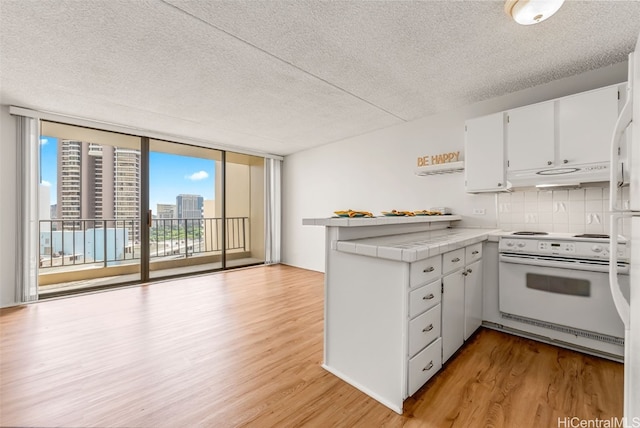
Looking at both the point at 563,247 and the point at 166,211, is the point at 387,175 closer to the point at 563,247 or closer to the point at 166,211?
the point at 563,247

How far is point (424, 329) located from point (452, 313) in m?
0.49

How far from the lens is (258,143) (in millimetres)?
4965

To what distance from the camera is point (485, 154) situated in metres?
2.82

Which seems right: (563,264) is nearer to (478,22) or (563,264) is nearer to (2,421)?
(478,22)

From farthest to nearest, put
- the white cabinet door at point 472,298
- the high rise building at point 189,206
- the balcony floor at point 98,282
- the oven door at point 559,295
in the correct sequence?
the high rise building at point 189,206
the balcony floor at point 98,282
the white cabinet door at point 472,298
the oven door at point 559,295

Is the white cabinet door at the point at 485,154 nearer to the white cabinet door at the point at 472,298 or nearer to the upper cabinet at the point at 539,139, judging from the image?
the upper cabinet at the point at 539,139

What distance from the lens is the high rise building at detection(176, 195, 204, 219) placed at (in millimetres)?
6113

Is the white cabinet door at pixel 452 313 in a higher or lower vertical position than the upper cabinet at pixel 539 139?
lower

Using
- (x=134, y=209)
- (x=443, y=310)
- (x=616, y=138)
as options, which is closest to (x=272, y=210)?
(x=134, y=209)

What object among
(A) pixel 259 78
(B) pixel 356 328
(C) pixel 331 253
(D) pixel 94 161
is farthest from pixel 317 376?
(D) pixel 94 161

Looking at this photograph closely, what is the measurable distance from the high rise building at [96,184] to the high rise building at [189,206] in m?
0.96

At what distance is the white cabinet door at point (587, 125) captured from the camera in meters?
2.17

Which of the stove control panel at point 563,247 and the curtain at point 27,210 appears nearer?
the stove control panel at point 563,247

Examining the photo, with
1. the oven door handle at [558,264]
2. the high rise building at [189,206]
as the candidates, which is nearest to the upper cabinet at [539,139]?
the oven door handle at [558,264]
